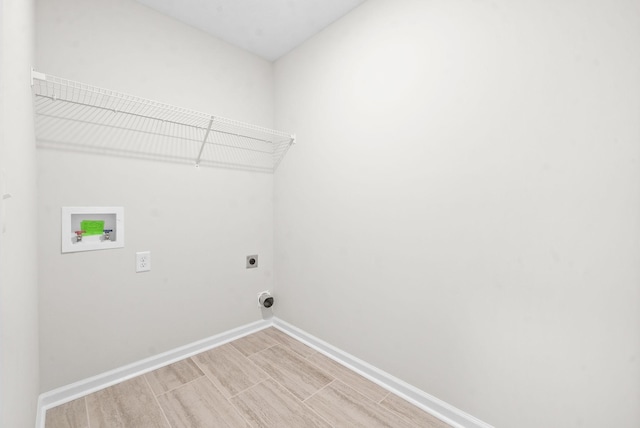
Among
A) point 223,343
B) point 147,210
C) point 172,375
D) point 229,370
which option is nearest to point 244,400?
point 229,370

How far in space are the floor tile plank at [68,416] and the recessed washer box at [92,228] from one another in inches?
31.3

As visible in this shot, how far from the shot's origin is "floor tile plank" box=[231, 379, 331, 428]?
131 cm

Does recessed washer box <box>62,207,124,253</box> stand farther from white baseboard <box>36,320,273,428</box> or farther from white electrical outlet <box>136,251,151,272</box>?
white baseboard <box>36,320,273,428</box>

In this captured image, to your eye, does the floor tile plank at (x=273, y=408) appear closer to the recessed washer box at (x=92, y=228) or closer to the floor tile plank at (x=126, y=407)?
the floor tile plank at (x=126, y=407)

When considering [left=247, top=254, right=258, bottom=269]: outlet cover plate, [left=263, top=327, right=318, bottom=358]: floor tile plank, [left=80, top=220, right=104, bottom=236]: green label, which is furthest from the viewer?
[left=247, top=254, right=258, bottom=269]: outlet cover plate

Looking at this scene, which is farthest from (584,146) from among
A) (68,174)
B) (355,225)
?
(68,174)

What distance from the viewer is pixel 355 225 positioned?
1.72 meters

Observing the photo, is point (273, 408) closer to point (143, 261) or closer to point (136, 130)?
point (143, 261)

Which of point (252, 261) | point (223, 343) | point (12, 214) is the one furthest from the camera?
point (252, 261)

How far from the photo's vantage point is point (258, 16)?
177 centimetres

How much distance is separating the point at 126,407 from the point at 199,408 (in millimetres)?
371

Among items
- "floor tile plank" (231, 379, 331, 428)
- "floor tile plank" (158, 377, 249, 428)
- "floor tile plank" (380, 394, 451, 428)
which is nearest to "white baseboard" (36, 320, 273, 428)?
"floor tile plank" (158, 377, 249, 428)

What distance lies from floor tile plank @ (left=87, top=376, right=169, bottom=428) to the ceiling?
91.1 inches

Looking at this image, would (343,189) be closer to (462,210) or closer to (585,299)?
(462,210)
